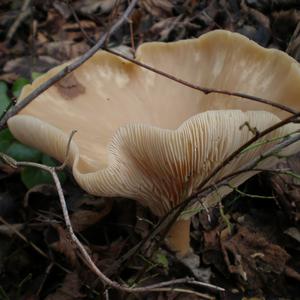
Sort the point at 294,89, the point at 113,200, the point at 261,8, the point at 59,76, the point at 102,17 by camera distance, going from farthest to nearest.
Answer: the point at 102,17, the point at 261,8, the point at 113,200, the point at 294,89, the point at 59,76

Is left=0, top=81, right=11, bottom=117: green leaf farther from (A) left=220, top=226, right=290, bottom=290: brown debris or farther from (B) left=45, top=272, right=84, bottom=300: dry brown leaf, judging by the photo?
(A) left=220, top=226, right=290, bottom=290: brown debris

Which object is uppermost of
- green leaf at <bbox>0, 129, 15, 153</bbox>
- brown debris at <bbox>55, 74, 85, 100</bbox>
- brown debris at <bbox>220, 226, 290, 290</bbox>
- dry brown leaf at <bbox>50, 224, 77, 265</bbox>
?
brown debris at <bbox>55, 74, 85, 100</bbox>

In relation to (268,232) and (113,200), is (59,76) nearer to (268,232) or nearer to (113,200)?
(113,200)

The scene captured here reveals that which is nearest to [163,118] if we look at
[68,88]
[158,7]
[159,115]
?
[159,115]

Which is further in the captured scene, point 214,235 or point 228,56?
point 214,235

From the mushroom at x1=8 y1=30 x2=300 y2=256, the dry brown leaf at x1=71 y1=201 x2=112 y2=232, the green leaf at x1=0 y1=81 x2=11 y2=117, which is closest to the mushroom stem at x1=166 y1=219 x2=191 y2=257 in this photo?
the mushroom at x1=8 y1=30 x2=300 y2=256

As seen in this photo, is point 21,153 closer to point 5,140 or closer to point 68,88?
point 5,140

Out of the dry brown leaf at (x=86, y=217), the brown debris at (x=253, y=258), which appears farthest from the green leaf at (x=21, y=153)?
the brown debris at (x=253, y=258)

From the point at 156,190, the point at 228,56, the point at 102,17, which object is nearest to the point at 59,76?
the point at 156,190
